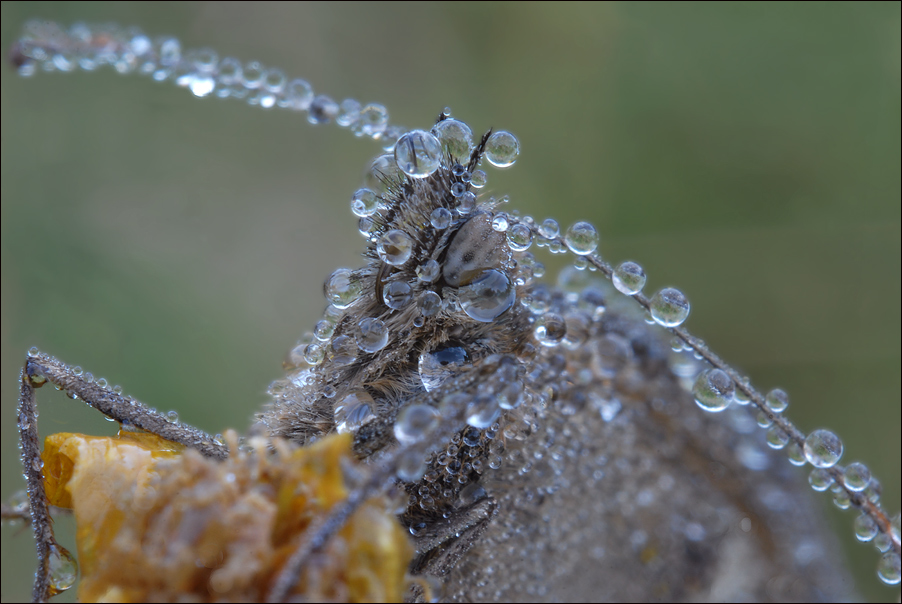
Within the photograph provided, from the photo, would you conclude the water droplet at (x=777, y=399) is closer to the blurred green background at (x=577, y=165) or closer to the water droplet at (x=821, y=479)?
the water droplet at (x=821, y=479)

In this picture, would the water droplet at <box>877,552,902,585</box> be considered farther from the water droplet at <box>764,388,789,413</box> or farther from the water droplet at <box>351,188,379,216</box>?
the water droplet at <box>351,188,379,216</box>

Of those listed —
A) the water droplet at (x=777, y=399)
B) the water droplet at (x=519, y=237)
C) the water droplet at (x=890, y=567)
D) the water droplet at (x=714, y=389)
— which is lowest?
the water droplet at (x=890, y=567)

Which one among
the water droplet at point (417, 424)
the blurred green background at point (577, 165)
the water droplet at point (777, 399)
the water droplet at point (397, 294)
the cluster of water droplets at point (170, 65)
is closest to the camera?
the water droplet at point (417, 424)

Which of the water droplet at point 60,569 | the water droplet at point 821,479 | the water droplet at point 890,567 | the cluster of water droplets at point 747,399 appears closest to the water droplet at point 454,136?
the cluster of water droplets at point 747,399

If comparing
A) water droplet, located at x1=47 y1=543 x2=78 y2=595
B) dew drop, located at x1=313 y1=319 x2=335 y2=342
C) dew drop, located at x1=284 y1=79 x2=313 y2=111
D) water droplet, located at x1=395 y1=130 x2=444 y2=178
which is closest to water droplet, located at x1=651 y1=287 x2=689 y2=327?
water droplet, located at x1=395 y1=130 x2=444 y2=178

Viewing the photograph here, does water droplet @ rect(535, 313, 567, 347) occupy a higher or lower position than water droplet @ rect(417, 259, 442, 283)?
lower

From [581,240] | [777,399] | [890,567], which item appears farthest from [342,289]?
[890,567]
